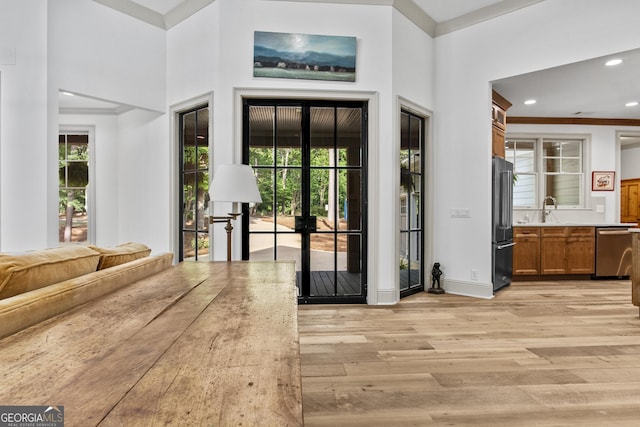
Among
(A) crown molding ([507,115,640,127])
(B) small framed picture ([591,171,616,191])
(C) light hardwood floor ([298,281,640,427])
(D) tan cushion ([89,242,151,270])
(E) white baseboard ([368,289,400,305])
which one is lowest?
(C) light hardwood floor ([298,281,640,427])

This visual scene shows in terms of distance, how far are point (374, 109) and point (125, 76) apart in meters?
2.79

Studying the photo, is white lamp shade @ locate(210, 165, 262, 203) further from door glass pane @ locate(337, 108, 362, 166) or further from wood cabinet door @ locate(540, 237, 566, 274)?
wood cabinet door @ locate(540, 237, 566, 274)

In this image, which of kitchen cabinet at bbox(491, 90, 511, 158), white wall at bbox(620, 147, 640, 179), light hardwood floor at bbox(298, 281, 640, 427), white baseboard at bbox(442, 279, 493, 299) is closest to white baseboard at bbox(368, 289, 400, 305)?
light hardwood floor at bbox(298, 281, 640, 427)

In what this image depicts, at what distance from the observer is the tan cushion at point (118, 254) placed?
5.30 ft

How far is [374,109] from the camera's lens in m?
3.73

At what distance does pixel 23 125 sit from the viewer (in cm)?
314

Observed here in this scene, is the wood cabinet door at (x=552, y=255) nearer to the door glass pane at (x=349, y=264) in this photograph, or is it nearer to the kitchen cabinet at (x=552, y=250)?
the kitchen cabinet at (x=552, y=250)

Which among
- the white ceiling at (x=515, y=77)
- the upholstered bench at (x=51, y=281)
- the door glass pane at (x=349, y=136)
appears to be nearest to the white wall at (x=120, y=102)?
the white ceiling at (x=515, y=77)

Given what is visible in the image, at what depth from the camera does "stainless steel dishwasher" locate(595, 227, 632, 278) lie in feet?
16.5

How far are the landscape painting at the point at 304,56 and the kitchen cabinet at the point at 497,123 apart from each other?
6.36 ft

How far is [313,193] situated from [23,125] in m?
2.79

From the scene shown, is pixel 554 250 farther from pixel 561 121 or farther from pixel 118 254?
pixel 118 254

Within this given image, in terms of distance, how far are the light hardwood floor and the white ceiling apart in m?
Result: 2.58

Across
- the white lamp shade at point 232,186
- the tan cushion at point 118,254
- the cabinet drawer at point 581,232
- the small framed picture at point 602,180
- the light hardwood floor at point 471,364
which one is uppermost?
the small framed picture at point 602,180
